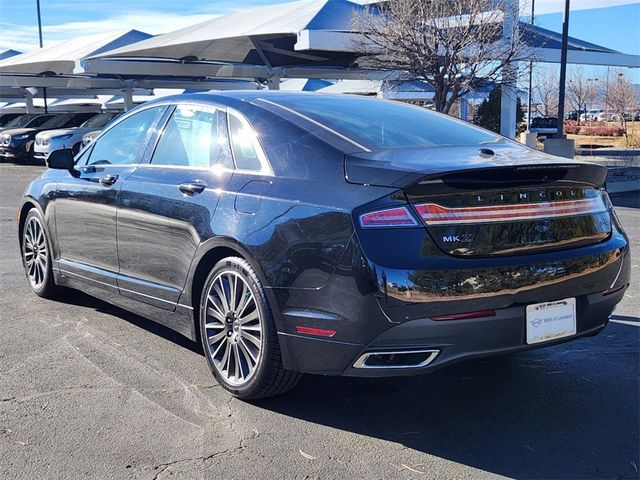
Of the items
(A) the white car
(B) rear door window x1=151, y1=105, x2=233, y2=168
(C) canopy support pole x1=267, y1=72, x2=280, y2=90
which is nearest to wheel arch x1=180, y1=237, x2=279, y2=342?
(B) rear door window x1=151, y1=105, x2=233, y2=168

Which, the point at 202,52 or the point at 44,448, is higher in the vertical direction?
the point at 202,52

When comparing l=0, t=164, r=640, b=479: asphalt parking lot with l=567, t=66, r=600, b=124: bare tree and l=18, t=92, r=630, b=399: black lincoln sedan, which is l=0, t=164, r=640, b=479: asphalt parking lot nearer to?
l=18, t=92, r=630, b=399: black lincoln sedan

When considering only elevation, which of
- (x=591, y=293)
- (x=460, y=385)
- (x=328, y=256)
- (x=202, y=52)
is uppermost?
(x=202, y=52)

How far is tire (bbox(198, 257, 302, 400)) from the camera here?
12.7 ft

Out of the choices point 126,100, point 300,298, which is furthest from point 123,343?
point 126,100

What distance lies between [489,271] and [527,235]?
293 millimetres

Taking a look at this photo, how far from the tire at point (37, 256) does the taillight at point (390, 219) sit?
3.42 meters

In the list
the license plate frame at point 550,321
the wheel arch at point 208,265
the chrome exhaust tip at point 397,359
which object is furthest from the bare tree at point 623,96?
the chrome exhaust tip at point 397,359

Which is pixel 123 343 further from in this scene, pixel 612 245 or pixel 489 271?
pixel 612 245

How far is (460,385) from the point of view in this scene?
4367 mm

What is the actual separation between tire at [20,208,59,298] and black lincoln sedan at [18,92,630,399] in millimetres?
1364

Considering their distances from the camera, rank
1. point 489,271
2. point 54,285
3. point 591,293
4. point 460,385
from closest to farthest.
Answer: point 489,271
point 591,293
point 460,385
point 54,285

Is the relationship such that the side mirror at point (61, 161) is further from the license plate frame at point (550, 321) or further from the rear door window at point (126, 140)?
the license plate frame at point (550, 321)

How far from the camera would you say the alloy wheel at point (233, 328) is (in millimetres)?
3990
